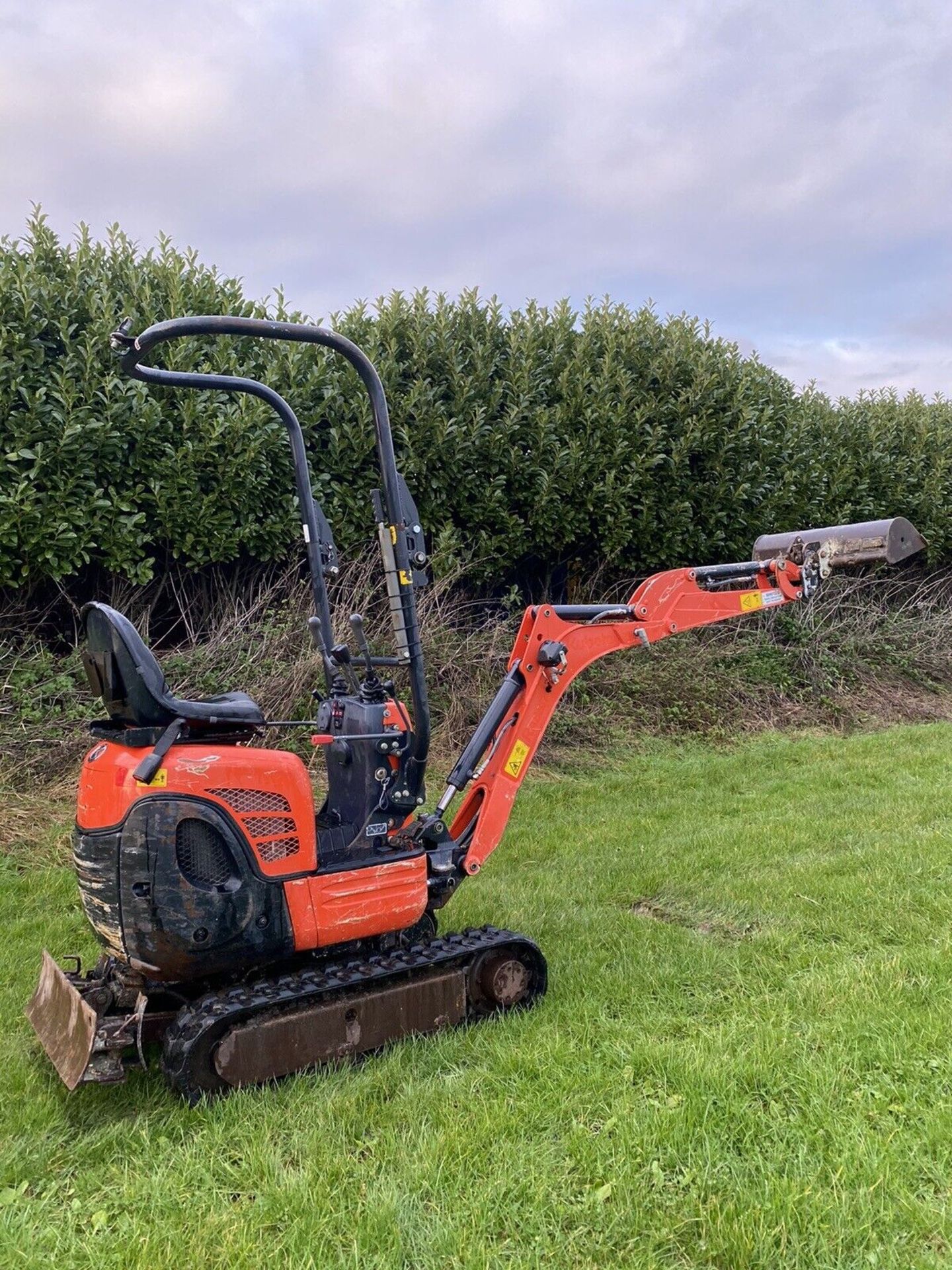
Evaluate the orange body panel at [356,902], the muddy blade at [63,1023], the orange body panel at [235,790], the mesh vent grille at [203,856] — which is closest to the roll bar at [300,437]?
the orange body panel at [356,902]

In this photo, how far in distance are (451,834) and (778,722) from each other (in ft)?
21.8

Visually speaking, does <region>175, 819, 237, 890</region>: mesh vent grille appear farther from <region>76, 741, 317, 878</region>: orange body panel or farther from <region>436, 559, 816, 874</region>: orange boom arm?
<region>436, 559, 816, 874</region>: orange boom arm

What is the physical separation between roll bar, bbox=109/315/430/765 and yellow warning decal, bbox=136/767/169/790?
0.92 m

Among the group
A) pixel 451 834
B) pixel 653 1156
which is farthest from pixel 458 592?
pixel 653 1156

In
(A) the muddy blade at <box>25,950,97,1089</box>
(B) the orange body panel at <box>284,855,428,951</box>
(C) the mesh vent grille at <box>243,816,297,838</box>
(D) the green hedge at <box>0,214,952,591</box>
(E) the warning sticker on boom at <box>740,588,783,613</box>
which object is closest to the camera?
(A) the muddy blade at <box>25,950,97,1089</box>

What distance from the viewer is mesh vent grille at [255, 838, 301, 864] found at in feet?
11.2

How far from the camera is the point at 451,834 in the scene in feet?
14.1

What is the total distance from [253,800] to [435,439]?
573 cm

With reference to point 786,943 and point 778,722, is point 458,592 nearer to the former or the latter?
point 778,722

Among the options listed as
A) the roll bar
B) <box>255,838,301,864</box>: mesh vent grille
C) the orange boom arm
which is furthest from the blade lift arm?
<box>255,838,301,864</box>: mesh vent grille

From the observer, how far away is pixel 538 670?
172 inches

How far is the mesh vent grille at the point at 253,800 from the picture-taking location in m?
3.34

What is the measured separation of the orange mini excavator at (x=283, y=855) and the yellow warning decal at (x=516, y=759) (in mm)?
10

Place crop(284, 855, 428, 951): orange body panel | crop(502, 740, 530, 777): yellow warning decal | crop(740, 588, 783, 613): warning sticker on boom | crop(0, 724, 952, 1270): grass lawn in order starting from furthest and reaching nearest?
1. crop(740, 588, 783, 613): warning sticker on boom
2. crop(502, 740, 530, 777): yellow warning decal
3. crop(284, 855, 428, 951): orange body panel
4. crop(0, 724, 952, 1270): grass lawn
